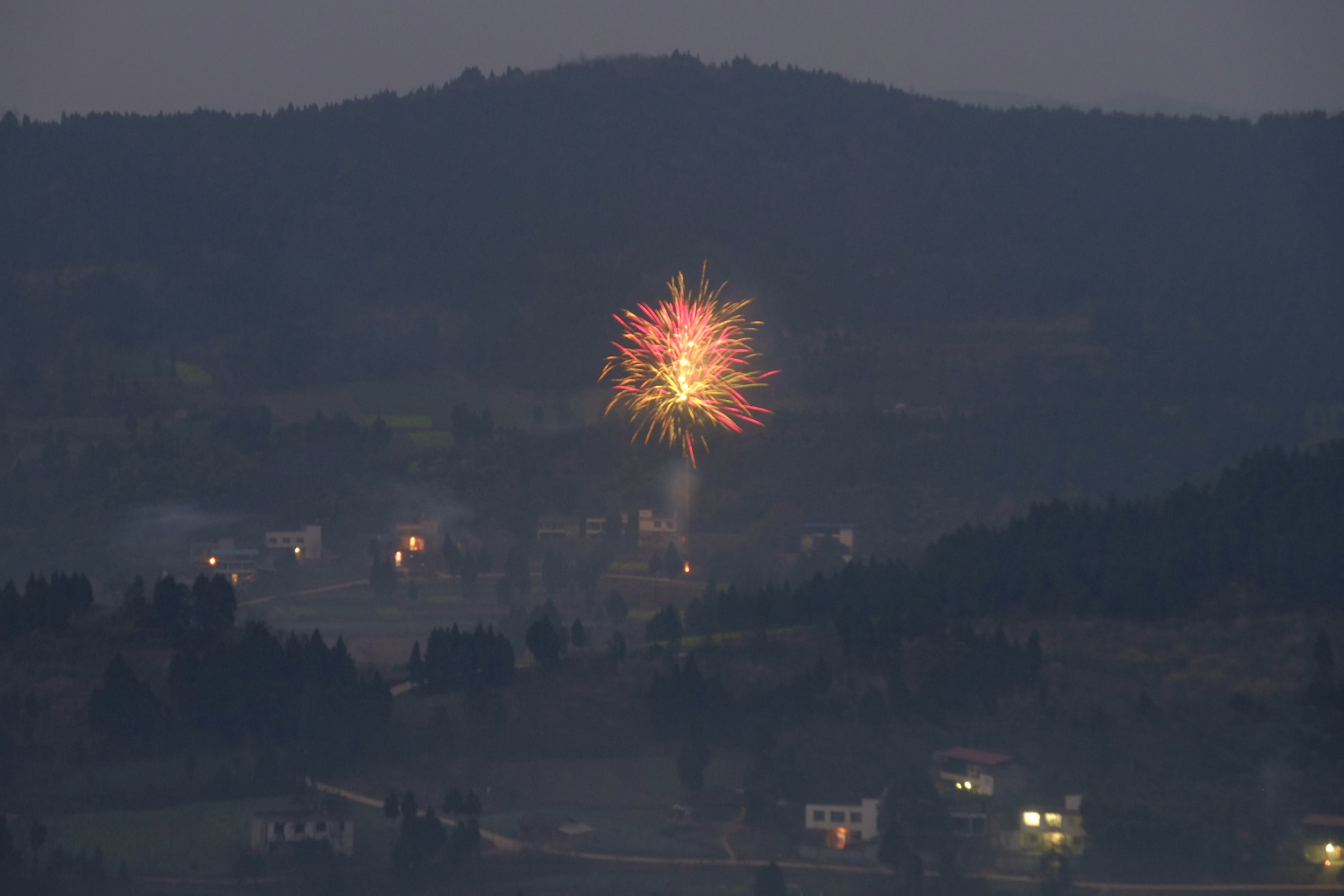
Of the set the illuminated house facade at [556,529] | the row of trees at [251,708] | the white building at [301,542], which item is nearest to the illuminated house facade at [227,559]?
the white building at [301,542]

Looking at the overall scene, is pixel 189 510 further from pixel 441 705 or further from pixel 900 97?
pixel 900 97

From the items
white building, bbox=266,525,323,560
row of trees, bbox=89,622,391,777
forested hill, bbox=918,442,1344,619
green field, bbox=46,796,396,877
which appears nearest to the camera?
green field, bbox=46,796,396,877

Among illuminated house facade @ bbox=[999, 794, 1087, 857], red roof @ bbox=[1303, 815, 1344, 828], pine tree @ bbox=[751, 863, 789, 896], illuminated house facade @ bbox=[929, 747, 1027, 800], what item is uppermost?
illuminated house facade @ bbox=[929, 747, 1027, 800]

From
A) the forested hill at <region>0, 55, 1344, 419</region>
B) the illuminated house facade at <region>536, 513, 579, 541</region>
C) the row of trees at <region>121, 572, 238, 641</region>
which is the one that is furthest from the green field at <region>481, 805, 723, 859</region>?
the forested hill at <region>0, 55, 1344, 419</region>

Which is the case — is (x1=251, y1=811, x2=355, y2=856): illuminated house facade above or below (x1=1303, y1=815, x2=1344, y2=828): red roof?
below

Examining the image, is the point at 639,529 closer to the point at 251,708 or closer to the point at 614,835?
the point at 251,708

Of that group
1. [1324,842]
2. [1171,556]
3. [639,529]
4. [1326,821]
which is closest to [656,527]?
[639,529]

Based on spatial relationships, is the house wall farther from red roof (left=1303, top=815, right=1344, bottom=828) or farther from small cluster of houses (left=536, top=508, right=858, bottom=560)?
small cluster of houses (left=536, top=508, right=858, bottom=560)
